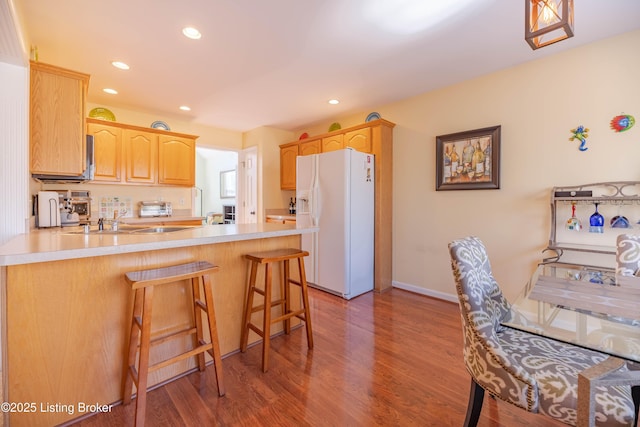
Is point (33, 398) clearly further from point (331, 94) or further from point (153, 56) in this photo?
point (331, 94)

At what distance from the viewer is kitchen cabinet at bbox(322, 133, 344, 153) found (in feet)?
Answer: 12.8

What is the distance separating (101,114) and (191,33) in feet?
7.54

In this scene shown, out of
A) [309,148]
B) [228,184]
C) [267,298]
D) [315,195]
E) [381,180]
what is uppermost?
[309,148]

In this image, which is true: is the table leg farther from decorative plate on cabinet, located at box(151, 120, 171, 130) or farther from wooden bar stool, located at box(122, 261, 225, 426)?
decorative plate on cabinet, located at box(151, 120, 171, 130)

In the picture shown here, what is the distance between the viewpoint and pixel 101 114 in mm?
3574

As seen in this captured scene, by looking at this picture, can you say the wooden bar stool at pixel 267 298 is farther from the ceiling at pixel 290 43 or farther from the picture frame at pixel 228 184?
the picture frame at pixel 228 184

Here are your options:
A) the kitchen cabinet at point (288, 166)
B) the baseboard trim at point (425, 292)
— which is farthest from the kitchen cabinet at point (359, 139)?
the baseboard trim at point (425, 292)

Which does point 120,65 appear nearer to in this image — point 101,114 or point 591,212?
point 101,114

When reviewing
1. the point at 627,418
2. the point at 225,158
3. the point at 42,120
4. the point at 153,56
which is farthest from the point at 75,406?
the point at 225,158

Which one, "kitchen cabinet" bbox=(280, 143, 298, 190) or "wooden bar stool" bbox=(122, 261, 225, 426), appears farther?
"kitchen cabinet" bbox=(280, 143, 298, 190)

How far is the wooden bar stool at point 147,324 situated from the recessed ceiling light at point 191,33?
70.6 inches

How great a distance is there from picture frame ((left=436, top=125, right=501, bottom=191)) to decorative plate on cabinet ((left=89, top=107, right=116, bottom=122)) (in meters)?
4.18


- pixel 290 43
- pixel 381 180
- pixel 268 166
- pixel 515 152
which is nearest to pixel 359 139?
pixel 381 180

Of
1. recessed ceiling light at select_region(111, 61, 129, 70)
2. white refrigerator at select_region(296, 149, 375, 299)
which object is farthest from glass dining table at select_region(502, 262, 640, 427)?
recessed ceiling light at select_region(111, 61, 129, 70)
